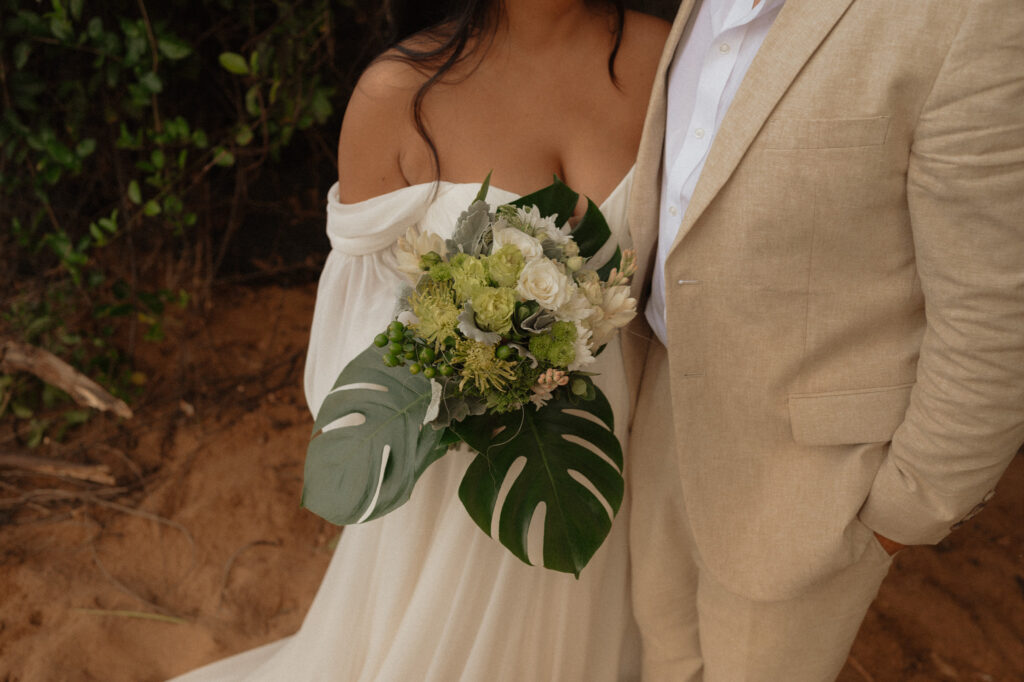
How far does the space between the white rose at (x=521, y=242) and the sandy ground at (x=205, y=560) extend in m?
1.75

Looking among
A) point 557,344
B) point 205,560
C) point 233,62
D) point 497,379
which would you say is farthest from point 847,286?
point 205,560

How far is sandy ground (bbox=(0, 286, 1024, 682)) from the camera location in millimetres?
2344

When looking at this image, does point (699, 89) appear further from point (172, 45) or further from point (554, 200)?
point (172, 45)

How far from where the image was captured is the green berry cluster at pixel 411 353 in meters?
1.22

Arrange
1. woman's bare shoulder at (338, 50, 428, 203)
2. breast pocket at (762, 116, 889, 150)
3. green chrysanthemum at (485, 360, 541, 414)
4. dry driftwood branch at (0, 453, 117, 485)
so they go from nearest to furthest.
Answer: breast pocket at (762, 116, 889, 150) → green chrysanthemum at (485, 360, 541, 414) → woman's bare shoulder at (338, 50, 428, 203) → dry driftwood branch at (0, 453, 117, 485)

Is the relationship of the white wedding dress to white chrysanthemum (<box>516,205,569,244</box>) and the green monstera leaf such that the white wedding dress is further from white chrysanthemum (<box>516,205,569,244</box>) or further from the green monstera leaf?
white chrysanthemum (<box>516,205,569,244</box>)

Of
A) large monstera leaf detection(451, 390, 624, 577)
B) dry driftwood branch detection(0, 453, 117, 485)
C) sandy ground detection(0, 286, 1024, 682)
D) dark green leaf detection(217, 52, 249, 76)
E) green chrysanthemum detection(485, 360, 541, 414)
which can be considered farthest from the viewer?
dry driftwood branch detection(0, 453, 117, 485)

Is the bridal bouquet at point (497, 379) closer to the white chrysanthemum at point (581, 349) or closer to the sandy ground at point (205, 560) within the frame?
the white chrysanthemum at point (581, 349)

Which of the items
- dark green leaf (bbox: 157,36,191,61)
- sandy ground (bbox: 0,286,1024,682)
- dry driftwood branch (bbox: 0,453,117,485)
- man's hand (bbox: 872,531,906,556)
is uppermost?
dark green leaf (bbox: 157,36,191,61)

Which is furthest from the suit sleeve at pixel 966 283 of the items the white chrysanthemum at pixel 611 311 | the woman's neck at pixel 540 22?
the woman's neck at pixel 540 22

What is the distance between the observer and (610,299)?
129 centimetres

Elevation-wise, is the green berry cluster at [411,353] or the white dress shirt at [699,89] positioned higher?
the white dress shirt at [699,89]

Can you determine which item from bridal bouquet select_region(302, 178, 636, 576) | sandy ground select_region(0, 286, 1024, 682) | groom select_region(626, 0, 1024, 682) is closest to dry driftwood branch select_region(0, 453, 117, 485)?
sandy ground select_region(0, 286, 1024, 682)

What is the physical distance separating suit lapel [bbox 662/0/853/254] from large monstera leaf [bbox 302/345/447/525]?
61cm
